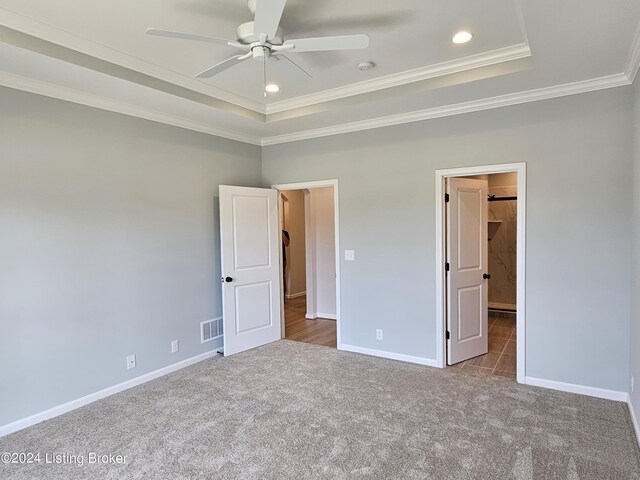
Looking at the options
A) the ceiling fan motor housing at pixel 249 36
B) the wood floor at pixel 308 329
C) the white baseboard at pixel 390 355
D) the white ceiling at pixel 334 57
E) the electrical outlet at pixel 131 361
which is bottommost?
the wood floor at pixel 308 329

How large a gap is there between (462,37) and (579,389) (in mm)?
3047

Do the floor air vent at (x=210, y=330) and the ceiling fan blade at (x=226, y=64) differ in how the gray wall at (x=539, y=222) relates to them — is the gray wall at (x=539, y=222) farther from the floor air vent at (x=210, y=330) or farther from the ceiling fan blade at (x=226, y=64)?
the ceiling fan blade at (x=226, y=64)

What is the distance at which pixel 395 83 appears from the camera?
136 inches

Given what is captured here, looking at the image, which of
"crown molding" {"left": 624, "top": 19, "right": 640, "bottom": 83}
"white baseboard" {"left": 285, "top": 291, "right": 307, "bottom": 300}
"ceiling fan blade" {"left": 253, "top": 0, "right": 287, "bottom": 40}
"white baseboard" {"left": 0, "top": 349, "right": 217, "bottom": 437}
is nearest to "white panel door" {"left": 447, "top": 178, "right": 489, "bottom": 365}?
"crown molding" {"left": 624, "top": 19, "right": 640, "bottom": 83}

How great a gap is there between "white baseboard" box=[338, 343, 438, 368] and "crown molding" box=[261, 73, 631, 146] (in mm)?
2536

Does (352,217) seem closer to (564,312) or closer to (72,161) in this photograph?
(564,312)

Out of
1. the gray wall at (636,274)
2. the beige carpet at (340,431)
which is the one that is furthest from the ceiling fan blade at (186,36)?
the gray wall at (636,274)

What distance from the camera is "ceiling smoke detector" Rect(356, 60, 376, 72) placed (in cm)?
311

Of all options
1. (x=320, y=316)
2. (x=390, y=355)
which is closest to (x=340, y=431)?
(x=390, y=355)

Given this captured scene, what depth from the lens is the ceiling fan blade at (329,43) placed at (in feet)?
6.73

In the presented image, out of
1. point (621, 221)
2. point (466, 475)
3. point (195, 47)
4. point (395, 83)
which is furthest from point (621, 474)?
point (195, 47)

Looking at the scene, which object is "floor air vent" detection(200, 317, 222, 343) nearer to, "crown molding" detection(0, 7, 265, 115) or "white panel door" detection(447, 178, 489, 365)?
"crown molding" detection(0, 7, 265, 115)

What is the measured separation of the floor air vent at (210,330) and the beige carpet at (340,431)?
58 centimetres

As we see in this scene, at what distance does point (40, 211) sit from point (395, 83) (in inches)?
124
